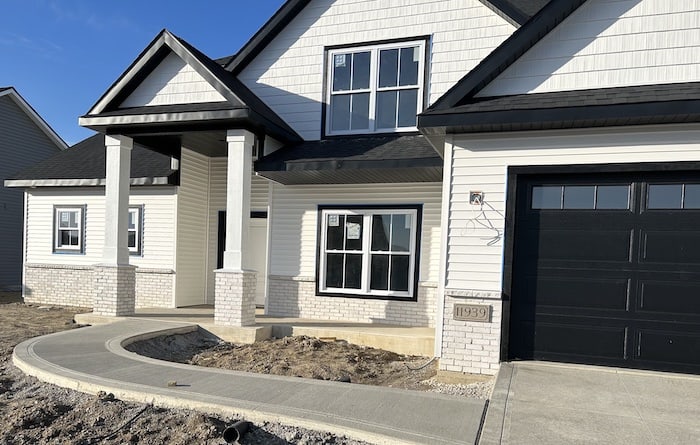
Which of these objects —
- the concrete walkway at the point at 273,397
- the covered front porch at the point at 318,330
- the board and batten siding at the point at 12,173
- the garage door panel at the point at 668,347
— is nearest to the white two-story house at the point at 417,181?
the garage door panel at the point at 668,347

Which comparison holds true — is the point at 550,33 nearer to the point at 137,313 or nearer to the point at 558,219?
the point at 558,219

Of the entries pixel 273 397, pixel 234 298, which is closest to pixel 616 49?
pixel 273 397

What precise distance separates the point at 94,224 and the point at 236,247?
6.13 meters

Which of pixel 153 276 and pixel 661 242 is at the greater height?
pixel 661 242

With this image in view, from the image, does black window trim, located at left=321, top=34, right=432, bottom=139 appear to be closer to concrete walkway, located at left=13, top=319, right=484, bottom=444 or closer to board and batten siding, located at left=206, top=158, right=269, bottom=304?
board and batten siding, located at left=206, top=158, right=269, bottom=304

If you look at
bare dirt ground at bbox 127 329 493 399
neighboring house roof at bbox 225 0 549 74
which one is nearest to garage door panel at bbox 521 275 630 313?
Result: bare dirt ground at bbox 127 329 493 399

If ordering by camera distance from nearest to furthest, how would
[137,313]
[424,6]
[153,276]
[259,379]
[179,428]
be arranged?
[179,428] < [259,379] < [424,6] < [137,313] < [153,276]

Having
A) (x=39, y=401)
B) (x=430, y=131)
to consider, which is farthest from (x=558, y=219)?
(x=39, y=401)

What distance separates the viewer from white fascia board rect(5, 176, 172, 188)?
36.9 ft

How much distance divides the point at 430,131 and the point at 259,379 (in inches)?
159

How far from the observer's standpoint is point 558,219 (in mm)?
6148

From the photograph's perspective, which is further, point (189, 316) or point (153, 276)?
point (153, 276)

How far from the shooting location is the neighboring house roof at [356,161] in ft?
26.9

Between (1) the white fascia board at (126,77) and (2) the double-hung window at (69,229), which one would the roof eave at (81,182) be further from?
(1) the white fascia board at (126,77)
